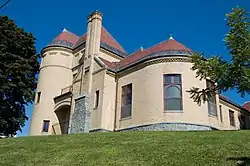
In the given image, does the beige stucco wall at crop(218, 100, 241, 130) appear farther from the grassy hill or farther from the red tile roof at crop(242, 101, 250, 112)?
the grassy hill

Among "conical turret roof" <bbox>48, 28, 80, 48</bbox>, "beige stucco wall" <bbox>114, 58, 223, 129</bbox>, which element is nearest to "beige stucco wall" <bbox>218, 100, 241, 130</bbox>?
"beige stucco wall" <bbox>114, 58, 223, 129</bbox>

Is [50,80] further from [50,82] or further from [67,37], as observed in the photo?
[67,37]

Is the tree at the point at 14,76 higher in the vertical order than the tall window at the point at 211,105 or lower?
higher

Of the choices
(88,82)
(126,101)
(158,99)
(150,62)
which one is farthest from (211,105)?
(88,82)

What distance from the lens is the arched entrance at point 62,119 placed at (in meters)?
29.8

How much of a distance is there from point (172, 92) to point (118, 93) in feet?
16.9

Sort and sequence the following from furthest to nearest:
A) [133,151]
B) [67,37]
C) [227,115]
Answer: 1. [67,37]
2. [227,115]
3. [133,151]

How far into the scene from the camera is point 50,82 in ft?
106

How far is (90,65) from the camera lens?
27.7m

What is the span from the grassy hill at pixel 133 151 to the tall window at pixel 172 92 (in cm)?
603

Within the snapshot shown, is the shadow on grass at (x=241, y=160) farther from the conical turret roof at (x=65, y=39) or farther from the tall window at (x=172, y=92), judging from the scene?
the conical turret roof at (x=65, y=39)

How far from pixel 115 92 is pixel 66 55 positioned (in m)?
10.3

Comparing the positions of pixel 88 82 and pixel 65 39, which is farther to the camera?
pixel 65 39

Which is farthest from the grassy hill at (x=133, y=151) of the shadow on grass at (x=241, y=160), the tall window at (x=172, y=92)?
the tall window at (x=172, y=92)
